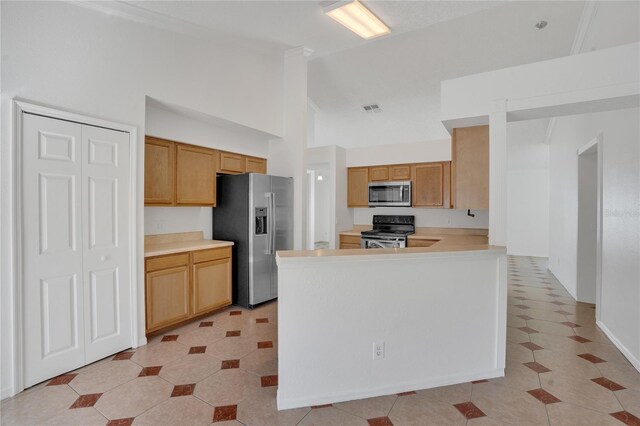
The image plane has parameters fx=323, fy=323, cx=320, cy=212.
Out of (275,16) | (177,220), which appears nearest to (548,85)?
(275,16)

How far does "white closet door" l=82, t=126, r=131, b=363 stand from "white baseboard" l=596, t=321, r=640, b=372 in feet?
14.2

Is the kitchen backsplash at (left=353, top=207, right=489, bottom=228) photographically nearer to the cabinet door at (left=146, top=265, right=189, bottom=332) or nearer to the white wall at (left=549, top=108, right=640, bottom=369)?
the white wall at (left=549, top=108, right=640, bottom=369)

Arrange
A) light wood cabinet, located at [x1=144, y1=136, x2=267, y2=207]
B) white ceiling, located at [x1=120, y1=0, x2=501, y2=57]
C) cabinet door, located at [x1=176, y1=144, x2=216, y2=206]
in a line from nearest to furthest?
1. white ceiling, located at [x1=120, y1=0, x2=501, y2=57]
2. light wood cabinet, located at [x1=144, y1=136, x2=267, y2=207]
3. cabinet door, located at [x1=176, y1=144, x2=216, y2=206]

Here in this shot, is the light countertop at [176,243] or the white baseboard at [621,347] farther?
the light countertop at [176,243]

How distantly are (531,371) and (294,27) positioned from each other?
4.14m

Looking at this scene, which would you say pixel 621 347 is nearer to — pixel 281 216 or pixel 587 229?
pixel 587 229

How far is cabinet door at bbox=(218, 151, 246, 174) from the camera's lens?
4312 millimetres

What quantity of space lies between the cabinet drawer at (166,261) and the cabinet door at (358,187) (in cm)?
336

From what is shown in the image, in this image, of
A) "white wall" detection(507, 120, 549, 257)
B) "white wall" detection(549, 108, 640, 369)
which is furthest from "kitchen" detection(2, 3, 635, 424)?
Result: "white wall" detection(507, 120, 549, 257)

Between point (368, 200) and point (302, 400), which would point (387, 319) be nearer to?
point (302, 400)

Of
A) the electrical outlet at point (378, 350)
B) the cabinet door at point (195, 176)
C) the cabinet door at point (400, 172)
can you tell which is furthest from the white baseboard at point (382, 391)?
the cabinet door at point (400, 172)

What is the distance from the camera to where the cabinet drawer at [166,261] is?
3.19 metres

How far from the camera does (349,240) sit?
5895mm

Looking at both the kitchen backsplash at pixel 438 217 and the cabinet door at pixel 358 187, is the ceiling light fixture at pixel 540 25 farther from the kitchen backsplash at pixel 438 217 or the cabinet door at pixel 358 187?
the cabinet door at pixel 358 187
